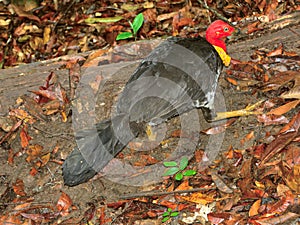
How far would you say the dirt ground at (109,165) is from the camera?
4.02 m

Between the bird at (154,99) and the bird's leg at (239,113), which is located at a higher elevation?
the bird at (154,99)

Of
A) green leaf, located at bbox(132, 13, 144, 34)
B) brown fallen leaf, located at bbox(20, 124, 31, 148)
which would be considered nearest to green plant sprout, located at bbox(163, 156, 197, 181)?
brown fallen leaf, located at bbox(20, 124, 31, 148)

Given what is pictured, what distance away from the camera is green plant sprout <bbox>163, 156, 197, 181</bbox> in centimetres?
399

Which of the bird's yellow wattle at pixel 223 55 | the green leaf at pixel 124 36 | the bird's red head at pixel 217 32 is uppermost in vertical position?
the bird's red head at pixel 217 32

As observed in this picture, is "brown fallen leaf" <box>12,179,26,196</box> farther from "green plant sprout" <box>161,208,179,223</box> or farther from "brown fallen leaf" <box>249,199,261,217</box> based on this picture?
"brown fallen leaf" <box>249,199,261,217</box>

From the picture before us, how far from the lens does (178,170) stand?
4.01 meters

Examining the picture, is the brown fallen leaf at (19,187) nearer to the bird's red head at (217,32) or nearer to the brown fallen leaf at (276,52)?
the bird's red head at (217,32)

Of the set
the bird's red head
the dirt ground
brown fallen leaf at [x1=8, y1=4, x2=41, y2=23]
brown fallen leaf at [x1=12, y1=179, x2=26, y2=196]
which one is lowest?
brown fallen leaf at [x1=12, y1=179, x2=26, y2=196]

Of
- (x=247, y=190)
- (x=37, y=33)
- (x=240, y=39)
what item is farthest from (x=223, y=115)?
(x=37, y=33)

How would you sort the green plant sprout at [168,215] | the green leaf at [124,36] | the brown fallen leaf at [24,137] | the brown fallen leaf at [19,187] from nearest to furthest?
1. the green plant sprout at [168,215]
2. the brown fallen leaf at [19,187]
3. the brown fallen leaf at [24,137]
4. the green leaf at [124,36]

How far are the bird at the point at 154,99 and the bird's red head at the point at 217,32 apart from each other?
10 cm

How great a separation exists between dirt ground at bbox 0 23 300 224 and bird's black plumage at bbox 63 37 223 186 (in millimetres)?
291

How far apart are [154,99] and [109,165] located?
763mm

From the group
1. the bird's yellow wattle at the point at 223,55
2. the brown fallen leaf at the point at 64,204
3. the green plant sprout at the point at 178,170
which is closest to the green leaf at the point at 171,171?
the green plant sprout at the point at 178,170
